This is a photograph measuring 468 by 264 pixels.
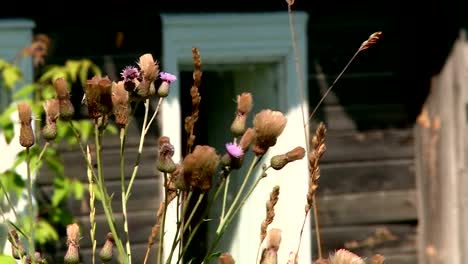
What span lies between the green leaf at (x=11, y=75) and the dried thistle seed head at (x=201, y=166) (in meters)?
3.31

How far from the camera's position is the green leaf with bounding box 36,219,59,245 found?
453cm

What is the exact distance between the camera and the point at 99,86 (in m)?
1.49

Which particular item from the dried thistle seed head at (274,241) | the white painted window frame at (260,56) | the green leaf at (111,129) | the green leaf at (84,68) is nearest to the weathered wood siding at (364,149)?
the white painted window frame at (260,56)

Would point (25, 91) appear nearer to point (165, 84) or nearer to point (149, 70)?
point (165, 84)

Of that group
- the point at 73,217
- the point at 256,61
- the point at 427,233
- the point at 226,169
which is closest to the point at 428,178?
the point at 427,233

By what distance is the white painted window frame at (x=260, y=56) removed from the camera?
488 cm

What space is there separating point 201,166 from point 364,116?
3.93 meters

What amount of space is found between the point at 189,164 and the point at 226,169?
0.19 meters

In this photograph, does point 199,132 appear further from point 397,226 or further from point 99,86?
point 99,86

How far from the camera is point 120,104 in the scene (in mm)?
1570

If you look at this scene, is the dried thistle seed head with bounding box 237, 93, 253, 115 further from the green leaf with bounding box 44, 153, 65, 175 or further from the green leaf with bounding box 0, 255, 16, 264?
the green leaf with bounding box 44, 153, 65, 175

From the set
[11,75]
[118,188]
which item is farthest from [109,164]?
[11,75]

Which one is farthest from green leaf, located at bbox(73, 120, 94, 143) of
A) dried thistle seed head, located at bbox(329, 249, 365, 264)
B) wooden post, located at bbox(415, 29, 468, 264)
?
dried thistle seed head, located at bbox(329, 249, 365, 264)

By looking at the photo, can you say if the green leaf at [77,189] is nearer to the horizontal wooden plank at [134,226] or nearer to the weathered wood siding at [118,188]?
the weathered wood siding at [118,188]
